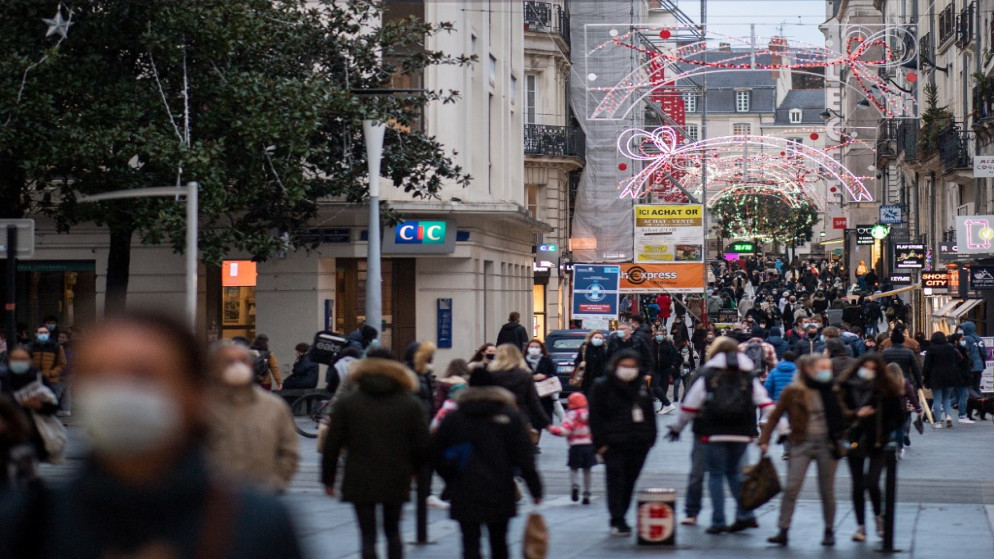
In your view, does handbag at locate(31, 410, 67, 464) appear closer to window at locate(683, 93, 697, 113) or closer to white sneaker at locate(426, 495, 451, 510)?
white sneaker at locate(426, 495, 451, 510)

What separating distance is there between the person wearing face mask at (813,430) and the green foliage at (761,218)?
304 feet

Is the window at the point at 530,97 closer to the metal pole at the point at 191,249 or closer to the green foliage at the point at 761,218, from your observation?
the metal pole at the point at 191,249

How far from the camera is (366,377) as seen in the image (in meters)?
8.87

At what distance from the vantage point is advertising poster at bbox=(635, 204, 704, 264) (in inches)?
1641

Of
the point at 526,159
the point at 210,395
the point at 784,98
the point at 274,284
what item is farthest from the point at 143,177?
the point at 784,98

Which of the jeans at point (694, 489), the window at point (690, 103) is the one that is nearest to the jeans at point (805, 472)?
the jeans at point (694, 489)

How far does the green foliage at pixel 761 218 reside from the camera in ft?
342

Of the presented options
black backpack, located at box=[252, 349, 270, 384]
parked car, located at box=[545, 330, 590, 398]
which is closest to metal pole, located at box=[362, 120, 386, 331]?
black backpack, located at box=[252, 349, 270, 384]

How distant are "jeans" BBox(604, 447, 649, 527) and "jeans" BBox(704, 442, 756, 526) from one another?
0.59 m

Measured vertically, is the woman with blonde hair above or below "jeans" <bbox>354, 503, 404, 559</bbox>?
above

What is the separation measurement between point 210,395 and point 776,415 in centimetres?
1008

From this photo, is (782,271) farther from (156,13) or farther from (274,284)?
(156,13)

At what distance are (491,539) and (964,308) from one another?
102 ft

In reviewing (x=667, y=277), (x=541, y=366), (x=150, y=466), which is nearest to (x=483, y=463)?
(x=150, y=466)
